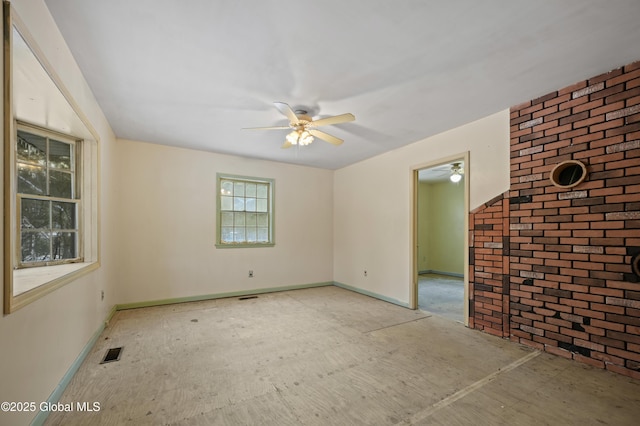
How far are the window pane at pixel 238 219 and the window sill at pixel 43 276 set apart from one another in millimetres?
2669

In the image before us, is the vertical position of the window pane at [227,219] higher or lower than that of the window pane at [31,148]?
lower

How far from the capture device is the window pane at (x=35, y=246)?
228cm

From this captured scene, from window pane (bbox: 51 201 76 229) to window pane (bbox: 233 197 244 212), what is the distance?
260 cm

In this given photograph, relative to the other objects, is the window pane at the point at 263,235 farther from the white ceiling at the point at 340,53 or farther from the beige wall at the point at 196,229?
the white ceiling at the point at 340,53

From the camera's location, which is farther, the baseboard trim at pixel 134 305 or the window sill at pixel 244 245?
the window sill at pixel 244 245

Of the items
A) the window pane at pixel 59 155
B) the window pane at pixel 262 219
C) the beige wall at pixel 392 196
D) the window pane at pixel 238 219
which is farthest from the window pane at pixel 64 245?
the beige wall at pixel 392 196

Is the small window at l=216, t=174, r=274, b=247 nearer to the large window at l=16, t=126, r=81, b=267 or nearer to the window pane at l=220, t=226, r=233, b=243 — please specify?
the window pane at l=220, t=226, r=233, b=243

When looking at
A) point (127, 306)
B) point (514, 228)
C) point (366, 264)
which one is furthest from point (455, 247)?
point (127, 306)

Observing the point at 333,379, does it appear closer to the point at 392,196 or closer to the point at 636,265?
the point at 636,265

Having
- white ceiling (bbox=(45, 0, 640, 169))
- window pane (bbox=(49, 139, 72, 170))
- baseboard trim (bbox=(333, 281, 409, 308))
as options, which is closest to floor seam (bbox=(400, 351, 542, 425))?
baseboard trim (bbox=(333, 281, 409, 308))

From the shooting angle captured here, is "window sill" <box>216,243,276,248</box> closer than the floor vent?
No

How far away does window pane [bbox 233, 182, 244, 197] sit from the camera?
17.3 ft

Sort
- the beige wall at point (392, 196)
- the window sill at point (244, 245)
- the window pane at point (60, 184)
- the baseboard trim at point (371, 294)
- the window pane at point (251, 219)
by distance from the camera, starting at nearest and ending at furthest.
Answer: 1. the window pane at point (60, 184)
2. the beige wall at point (392, 196)
3. the baseboard trim at point (371, 294)
4. the window sill at point (244, 245)
5. the window pane at point (251, 219)

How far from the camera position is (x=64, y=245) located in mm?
2701
